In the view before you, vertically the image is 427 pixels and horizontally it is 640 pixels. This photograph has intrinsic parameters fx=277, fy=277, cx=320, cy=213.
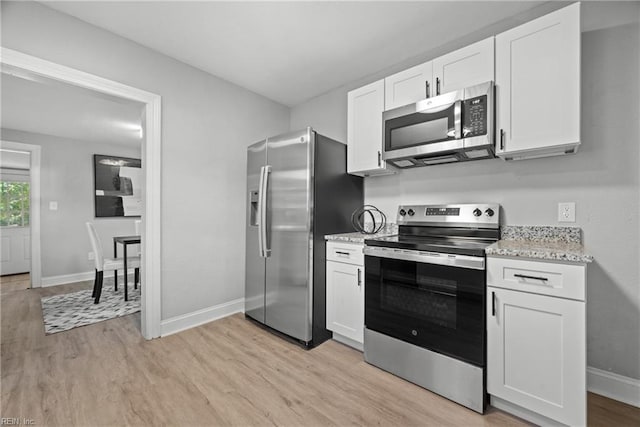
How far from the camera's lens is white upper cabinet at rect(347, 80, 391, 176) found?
2.45 meters

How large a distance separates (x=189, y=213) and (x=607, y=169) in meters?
3.29

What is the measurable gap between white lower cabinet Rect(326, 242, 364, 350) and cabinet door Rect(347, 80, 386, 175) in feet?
2.53

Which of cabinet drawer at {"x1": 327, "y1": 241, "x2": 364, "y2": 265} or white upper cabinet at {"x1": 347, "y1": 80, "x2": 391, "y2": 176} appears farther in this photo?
white upper cabinet at {"x1": 347, "y1": 80, "x2": 391, "y2": 176}

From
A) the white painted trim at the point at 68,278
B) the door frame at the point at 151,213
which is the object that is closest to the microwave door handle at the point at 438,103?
the door frame at the point at 151,213

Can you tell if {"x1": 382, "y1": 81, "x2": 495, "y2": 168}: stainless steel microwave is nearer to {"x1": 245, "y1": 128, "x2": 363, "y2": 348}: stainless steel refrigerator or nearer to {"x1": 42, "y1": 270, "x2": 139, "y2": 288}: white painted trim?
{"x1": 245, "y1": 128, "x2": 363, "y2": 348}: stainless steel refrigerator

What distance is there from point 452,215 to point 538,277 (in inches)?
34.9

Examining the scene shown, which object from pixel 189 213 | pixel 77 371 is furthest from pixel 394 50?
pixel 77 371

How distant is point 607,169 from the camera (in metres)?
1.73

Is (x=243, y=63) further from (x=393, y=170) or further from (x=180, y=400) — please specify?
(x=180, y=400)

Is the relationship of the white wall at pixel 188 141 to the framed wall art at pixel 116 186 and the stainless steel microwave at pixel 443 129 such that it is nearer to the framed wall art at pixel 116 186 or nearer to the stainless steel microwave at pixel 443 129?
the stainless steel microwave at pixel 443 129

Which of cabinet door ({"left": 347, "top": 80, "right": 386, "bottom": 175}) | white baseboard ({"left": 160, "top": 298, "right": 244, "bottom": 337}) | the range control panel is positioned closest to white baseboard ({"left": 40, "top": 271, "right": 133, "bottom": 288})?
white baseboard ({"left": 160, "top": 298, "right": 244, "bottom": 337})

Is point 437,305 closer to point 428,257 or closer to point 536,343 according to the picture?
point 428,257

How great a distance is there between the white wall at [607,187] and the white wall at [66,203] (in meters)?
6.27

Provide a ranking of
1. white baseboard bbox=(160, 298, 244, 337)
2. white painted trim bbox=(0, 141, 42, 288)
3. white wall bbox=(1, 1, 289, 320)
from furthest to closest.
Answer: white painted trim bbox=(0, 141, 42, 288)
white baseboard bbox=(160, 298, 244, 337)
white wall bbox=(1, 1, 289, 320)
